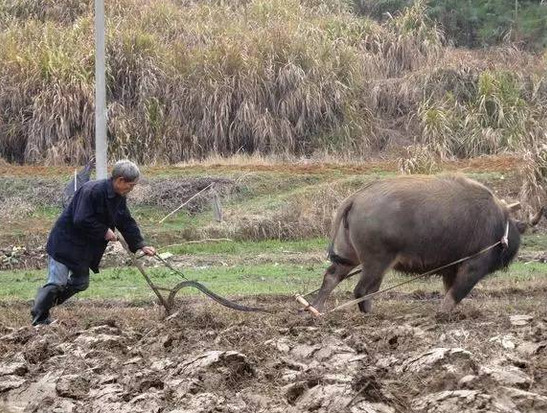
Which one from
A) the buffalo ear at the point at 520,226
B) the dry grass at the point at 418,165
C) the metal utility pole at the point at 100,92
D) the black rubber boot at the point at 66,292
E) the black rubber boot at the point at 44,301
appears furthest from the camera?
the dry grass at the point at 418,165

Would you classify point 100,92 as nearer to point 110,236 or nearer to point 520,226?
point 110,236

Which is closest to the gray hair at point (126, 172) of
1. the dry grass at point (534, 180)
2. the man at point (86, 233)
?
the man at point (86, 233)

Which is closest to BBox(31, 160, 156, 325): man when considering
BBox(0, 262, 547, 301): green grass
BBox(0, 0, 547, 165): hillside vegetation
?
BBox(0, 262, 547, 301): green grass

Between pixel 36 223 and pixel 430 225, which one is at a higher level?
pixel 430 225

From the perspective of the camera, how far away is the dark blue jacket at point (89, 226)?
468 inches

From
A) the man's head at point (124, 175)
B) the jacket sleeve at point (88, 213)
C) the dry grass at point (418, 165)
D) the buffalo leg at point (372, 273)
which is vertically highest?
the man's head at point (124, 175)

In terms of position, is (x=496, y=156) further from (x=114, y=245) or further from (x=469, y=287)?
(x=469, y=287)

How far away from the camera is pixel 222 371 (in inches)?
375

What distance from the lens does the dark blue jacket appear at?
468 inches

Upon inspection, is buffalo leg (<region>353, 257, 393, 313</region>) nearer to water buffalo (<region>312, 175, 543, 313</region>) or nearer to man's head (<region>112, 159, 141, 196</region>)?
water buffalo (<region>312, 175, 543, 313</region>)

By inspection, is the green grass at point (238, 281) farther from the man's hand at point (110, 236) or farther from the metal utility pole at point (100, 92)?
the man's hand at point (110, 236)

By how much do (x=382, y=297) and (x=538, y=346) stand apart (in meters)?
5.63

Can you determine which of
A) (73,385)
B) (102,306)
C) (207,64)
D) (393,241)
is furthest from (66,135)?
(73,385)

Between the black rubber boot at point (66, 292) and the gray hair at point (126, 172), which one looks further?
the black rubber boot at point (66, 292)
